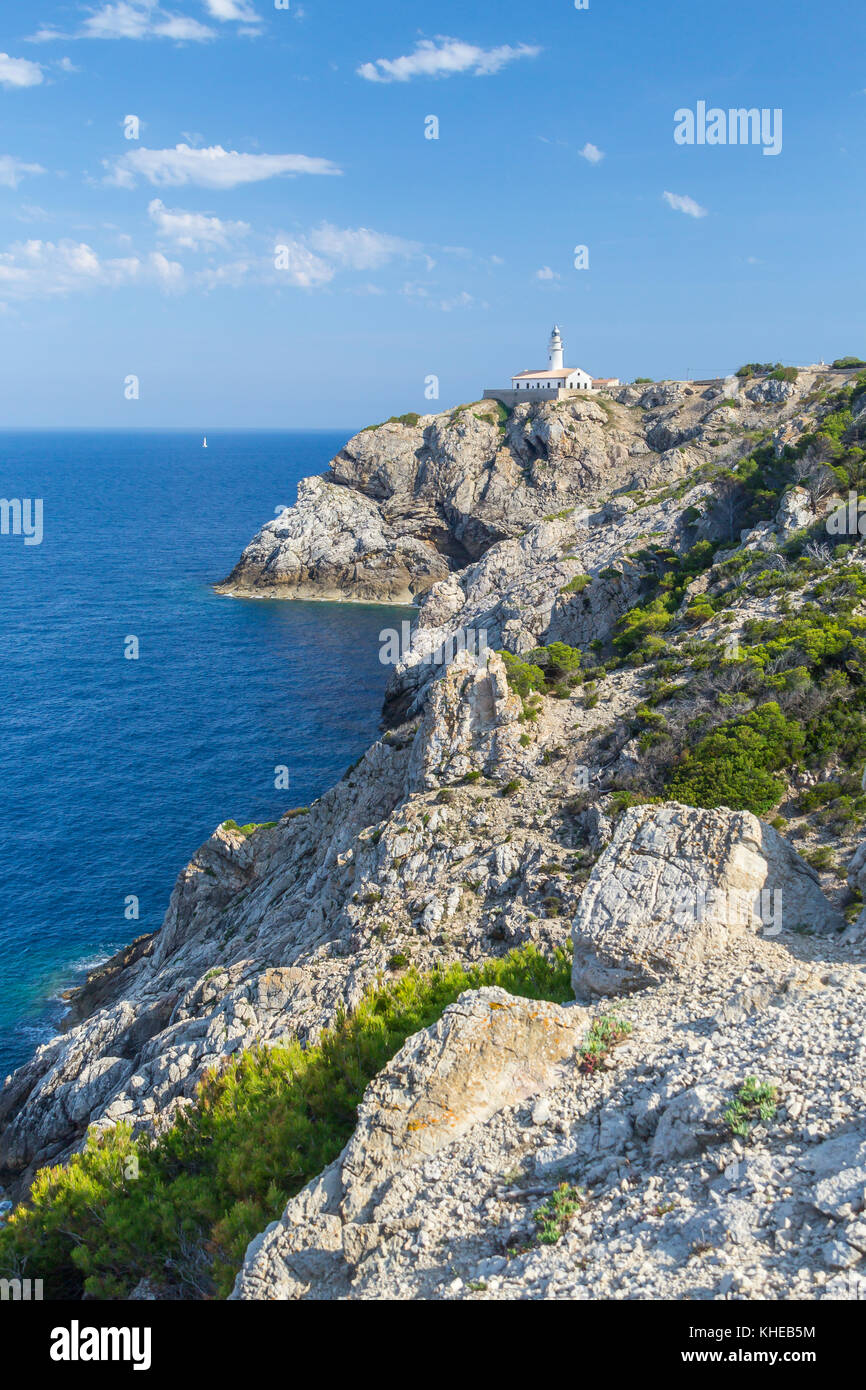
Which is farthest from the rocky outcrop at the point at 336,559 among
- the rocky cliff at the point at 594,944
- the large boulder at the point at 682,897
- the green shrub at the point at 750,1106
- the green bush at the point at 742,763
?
the green shrub at the point at 750,1106

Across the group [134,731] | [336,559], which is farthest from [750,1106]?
[336,559]

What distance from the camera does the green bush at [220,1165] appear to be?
1327 centimetres

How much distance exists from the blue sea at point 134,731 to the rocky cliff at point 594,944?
592 cm

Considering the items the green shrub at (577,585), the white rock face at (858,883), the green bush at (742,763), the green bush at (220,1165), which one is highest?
the green shrub at (577,585)

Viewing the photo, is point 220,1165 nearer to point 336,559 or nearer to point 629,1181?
point 629,1181

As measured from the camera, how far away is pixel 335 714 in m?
69.9

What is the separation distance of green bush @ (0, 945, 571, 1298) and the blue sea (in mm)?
23776

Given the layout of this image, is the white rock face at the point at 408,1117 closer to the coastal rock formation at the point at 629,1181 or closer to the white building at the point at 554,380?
the coastal rock formation at the point at 629,1181

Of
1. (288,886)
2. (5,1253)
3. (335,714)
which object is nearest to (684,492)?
(335,714)

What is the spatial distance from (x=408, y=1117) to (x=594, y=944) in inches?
181

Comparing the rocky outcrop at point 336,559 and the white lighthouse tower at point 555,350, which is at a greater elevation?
the white lighthouse tower at point 555,350

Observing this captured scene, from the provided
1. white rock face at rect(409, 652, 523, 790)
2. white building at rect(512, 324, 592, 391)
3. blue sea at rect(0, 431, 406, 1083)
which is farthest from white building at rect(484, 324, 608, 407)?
white rock face at rect(409, 652, 523, 790)
